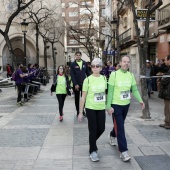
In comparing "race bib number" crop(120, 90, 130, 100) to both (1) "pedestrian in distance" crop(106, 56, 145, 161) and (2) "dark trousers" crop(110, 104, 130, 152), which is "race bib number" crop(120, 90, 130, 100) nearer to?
(1) "pedestrian in distance" crop(106, 56, 145, 161)

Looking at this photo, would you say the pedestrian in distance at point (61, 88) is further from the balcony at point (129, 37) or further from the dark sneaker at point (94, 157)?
the balcony at point (129, 37)

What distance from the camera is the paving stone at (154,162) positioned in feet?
15.0

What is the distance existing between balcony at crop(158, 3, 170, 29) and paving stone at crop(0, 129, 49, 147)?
35.3 ft

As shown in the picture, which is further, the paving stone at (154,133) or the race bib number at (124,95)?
the paving stone at (154,133)

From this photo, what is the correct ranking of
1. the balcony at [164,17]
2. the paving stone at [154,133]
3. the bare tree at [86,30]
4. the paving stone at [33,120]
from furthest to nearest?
the bare tree at [86,30], the balcony at [164,17], the paving stone at [33,120], the paving stone at [154,133]

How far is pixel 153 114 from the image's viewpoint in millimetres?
9188

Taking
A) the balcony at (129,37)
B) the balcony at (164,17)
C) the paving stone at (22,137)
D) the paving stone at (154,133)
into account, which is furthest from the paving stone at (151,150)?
the balcony at (129,37)

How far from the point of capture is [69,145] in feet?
19.2

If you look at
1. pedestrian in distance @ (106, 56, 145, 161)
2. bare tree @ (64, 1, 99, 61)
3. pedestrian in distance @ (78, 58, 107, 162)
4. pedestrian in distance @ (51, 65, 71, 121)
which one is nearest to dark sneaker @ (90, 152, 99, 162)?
pedestrian in distance @ (78, 58, 107, 162)

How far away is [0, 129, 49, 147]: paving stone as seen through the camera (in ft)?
19.6

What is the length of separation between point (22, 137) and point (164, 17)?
12725 millimetres

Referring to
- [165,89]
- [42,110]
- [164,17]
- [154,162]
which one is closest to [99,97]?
[154,162]

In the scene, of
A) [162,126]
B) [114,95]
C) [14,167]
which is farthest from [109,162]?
[162,126]

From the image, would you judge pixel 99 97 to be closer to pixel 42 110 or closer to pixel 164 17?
pixel 42 110
